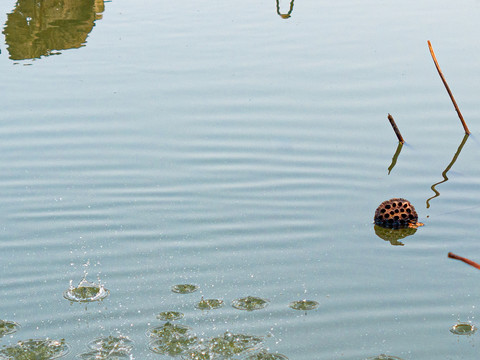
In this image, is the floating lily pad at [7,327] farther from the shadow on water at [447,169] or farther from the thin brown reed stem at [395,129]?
the thin brown reed stem at [395,129]

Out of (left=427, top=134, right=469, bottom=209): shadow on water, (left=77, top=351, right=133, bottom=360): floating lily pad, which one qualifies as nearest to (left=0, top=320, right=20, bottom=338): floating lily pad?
(left=77, top=351, right=133, bottom=360): floating lily pad

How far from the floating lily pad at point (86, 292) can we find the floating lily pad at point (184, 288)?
24.4 inches

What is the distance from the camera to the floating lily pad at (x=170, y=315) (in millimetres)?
6711

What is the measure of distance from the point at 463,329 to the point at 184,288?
2.48 meters

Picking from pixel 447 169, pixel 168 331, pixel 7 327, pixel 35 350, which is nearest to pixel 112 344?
pixel 168 331

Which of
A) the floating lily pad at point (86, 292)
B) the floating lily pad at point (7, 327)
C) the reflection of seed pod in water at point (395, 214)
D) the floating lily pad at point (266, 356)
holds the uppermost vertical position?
the reflection of seed pod in water at point (395, 214)

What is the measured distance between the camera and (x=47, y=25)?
18438 mm

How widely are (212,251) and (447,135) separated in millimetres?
5079

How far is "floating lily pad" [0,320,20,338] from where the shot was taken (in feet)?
21.3

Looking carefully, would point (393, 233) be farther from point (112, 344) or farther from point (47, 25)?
point (47, 25)

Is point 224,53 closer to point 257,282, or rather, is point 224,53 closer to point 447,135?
point 447,135

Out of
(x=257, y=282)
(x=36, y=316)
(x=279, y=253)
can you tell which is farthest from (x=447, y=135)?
(x=36, y=316)

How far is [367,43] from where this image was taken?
16656 millimetres

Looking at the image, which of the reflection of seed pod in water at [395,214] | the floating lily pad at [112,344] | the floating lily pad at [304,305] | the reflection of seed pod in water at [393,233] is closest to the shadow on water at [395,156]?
the reflection of seed pod in water at [395,214]
